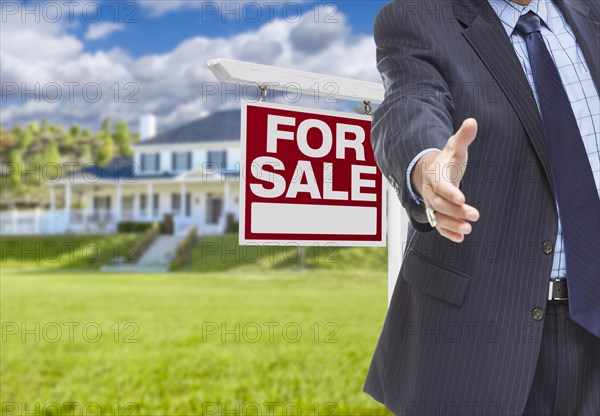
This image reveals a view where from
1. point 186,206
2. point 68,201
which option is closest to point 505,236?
point 186,206

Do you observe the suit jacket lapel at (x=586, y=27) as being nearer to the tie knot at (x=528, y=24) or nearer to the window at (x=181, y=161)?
the tie knot at (x=528, y=24)

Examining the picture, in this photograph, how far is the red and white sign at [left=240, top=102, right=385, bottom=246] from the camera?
6.54 feet

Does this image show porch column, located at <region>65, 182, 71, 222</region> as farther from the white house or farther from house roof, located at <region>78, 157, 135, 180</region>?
house roof, located at <region>78, 157, 135, 180</region>

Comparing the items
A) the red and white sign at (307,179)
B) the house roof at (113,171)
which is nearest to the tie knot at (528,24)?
the red and white sign at (307,179)

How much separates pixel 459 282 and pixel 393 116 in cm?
32

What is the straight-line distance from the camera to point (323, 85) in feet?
7.06

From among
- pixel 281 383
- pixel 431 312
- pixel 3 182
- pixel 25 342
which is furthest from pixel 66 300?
pixel 3 182

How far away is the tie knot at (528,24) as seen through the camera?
118 centimetres

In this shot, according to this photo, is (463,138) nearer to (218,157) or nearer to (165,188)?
(218,157)

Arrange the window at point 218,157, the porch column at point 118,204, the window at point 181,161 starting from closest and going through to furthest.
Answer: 1. the window at point 218,157
2. the porch column at point 118,204
3. the window at point 181,161

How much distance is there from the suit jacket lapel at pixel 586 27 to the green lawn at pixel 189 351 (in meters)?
3.83

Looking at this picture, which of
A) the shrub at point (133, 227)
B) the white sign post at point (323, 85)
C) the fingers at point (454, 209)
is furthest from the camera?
the shrub at point (133, 227)

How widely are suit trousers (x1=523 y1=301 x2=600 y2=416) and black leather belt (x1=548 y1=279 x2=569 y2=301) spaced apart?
0.04ft

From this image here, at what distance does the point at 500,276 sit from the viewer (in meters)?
1.10
